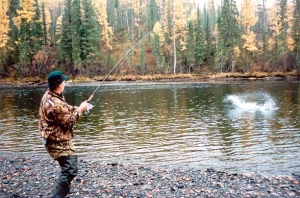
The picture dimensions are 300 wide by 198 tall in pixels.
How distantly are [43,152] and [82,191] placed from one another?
6.81 meters

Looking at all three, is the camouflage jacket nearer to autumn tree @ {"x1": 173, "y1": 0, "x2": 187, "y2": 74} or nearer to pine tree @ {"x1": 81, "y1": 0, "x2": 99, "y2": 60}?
pine tree @ {"x1": 81, "y1": 0, "x2": 99, "y2": 60}

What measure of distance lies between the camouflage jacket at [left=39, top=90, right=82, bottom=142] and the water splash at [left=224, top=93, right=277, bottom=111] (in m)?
22.2

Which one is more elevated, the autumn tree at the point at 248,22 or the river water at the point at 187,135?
the autumn tree at the point at 248,22

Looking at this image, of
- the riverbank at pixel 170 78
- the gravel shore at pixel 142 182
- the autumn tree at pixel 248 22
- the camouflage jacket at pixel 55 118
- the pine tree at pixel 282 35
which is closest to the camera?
the camouflage jacket at pixel 55 118

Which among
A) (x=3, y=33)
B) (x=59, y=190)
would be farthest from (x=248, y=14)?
(x=59, y=190)

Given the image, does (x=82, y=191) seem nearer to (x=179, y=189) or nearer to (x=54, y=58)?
(x=179, y=189)

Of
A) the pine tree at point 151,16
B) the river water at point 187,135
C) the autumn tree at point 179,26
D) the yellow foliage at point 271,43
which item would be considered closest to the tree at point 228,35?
the yellow foliage at point 271,43

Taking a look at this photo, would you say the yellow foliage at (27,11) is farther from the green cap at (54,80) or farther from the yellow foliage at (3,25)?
the green cap at (54,80)

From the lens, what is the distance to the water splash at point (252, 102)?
2644 centimetres

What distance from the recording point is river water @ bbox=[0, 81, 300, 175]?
40.3 ft

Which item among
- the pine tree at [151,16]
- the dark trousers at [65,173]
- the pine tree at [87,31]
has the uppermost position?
the pine tree at [151,16]

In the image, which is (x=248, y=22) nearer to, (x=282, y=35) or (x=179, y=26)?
(x=282, y=35)

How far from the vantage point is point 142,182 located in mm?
8906

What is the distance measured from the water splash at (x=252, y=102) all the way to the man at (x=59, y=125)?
2208cm
